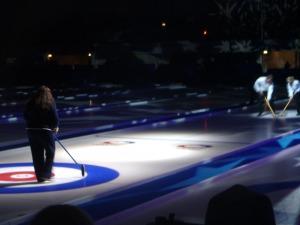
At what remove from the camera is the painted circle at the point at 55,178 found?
8970 millimetres

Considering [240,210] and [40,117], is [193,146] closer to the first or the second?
[40,117]

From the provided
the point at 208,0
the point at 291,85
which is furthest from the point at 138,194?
the point at 208,0

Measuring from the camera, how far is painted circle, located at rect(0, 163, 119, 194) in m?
8.97

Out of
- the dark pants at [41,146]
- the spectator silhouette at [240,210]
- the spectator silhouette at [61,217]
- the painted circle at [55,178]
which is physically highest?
the spectator silhouette at [61,217]

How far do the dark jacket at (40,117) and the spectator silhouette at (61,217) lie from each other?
7.23 meters

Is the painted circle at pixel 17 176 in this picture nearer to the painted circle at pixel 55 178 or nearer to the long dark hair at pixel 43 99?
the painted circle at pixel 55 178

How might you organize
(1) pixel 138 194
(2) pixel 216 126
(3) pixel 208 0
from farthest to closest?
1. (3) pixel 208 0
2. (2) pixel 216 126
3. (1) pixel 138 194

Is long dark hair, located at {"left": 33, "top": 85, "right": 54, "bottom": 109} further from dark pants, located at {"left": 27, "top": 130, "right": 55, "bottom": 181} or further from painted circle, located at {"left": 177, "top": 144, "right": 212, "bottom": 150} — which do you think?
painted circle, located at {"left": 177, "top": 144, "right": 212, "bottom": 150}

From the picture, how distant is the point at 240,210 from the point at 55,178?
25.7 feet

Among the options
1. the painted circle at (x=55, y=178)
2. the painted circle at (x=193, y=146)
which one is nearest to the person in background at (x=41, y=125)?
the painted circle at (x=55, y=178)

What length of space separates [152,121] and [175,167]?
30.0ft

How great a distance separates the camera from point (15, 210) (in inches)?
297

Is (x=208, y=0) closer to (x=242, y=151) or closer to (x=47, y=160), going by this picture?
(x=242, y=151)

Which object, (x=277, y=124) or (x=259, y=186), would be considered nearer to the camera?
(x=259, y=186)
